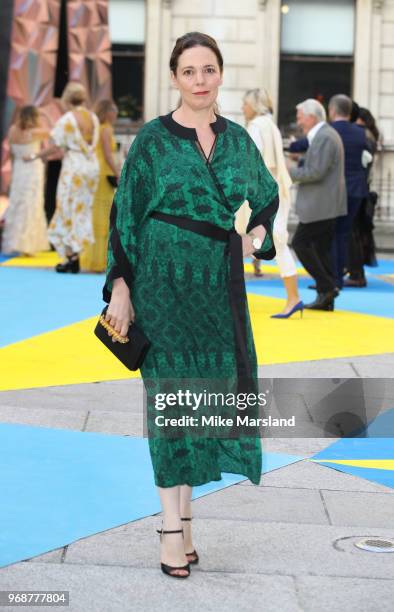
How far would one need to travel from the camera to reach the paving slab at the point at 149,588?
140 inches

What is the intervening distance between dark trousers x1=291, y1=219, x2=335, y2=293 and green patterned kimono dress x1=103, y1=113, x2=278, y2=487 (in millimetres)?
6687

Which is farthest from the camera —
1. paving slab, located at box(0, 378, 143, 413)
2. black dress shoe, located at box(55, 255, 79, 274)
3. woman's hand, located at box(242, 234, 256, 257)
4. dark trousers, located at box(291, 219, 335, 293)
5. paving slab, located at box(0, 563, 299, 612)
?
black dress shoe, located at box(55, 255, 79, 274)

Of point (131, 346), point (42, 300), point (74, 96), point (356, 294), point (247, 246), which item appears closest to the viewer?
point (131, 346)

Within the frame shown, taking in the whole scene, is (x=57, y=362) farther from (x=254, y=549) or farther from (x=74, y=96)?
(x=74, y=96)

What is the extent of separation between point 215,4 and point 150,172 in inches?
750

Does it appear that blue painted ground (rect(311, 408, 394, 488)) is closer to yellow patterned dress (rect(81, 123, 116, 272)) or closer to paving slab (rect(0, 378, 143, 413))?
paving slab (rect(0, 378, 143, 413))

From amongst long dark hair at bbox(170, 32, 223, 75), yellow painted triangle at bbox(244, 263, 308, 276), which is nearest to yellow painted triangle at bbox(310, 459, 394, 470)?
long dark hair at bbox(170, 32, 223, 75)

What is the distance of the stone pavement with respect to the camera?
3619 mm

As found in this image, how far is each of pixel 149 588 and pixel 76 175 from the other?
34.1ft

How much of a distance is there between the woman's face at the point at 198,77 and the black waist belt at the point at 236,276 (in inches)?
14.4

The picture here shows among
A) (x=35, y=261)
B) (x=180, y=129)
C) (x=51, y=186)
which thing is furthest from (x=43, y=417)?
(x=51, y=186)

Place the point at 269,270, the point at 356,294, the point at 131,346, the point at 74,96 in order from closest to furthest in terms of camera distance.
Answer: the point at 131,346, the point at 356,294, the point at 74,96, the point at 269,270

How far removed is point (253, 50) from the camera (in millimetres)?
22578

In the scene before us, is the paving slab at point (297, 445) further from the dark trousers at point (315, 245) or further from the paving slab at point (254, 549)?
the dark trousers at point (315, 245)
